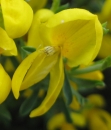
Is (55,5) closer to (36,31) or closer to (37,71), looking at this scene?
(36,31)

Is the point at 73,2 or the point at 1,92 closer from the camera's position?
the point at 1,92

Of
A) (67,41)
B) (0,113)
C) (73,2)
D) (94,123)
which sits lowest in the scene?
(94,123)

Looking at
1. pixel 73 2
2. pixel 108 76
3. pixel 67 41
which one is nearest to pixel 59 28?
pixel 67 41

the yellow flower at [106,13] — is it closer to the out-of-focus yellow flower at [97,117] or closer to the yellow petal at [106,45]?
the yellow petal at [106,45]

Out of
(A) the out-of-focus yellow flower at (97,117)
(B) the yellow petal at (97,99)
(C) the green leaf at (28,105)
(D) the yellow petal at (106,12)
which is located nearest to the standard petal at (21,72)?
(C) the green leaf at (28,105)

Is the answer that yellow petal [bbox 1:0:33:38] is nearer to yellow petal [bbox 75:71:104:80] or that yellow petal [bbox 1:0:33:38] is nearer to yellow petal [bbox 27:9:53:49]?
yellow petal [bbox 27:9:53:49]

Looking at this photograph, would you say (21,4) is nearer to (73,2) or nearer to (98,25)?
(98,25)

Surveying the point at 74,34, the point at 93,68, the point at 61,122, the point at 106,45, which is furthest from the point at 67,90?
the point at 61,122
